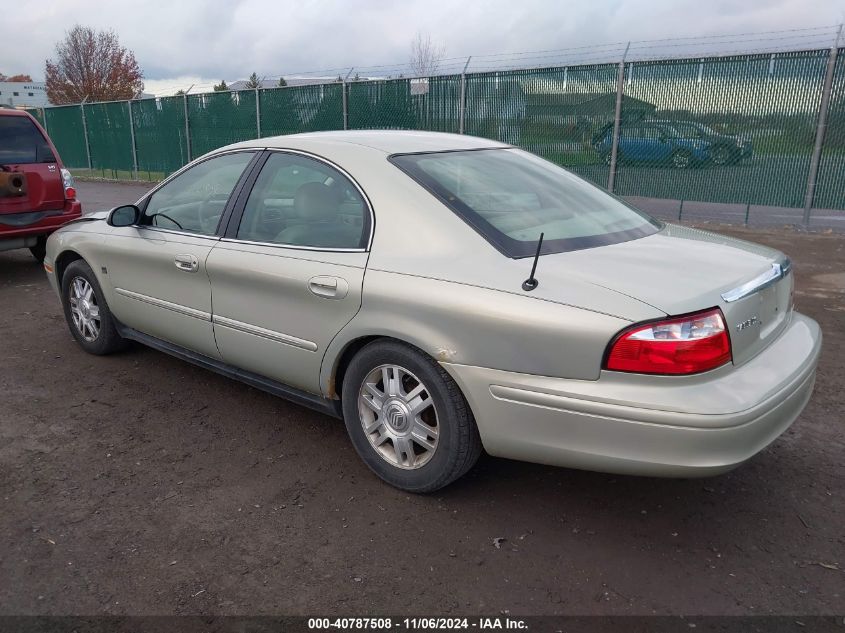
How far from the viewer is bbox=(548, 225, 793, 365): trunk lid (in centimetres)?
251

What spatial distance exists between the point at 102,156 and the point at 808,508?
2255 centimetres

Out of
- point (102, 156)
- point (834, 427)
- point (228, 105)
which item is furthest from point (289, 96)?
point (834, 427)

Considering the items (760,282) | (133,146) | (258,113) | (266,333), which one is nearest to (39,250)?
(266,333)

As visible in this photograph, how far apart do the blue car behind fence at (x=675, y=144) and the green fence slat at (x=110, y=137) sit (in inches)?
580

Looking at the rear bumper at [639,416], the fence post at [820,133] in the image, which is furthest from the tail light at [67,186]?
the fence post at [820,133]

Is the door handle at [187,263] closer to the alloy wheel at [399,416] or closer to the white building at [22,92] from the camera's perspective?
the alloy wheel at [399,416]

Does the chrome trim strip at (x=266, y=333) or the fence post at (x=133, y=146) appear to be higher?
the fence post at (x=133, y=146)

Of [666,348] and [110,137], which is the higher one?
[110,137]

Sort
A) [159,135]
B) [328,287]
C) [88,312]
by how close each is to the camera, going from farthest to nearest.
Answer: [159,135] → [88,312] → [328,287]

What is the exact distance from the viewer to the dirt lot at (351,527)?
8.13 feet

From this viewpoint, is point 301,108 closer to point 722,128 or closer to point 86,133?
point 722,128

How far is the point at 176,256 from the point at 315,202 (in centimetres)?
103

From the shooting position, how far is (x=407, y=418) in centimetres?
301

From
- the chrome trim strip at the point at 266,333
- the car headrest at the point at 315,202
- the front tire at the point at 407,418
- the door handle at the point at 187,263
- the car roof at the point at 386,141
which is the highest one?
the car roof at the point at 386,141
